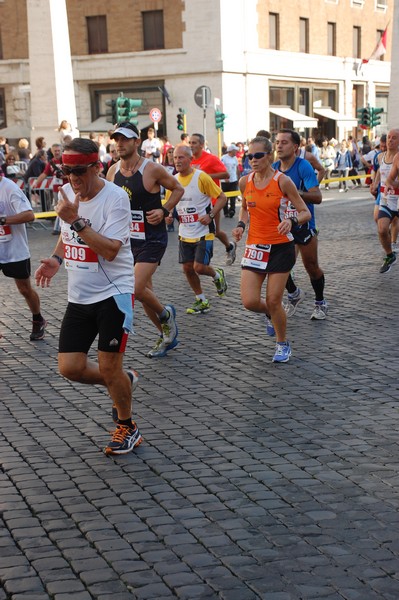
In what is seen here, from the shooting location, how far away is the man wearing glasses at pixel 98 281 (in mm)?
5414

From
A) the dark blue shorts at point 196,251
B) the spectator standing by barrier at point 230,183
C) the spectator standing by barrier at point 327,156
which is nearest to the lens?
the dark blue shorts at point 196,251

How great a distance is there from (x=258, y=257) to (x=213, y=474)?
3067mm

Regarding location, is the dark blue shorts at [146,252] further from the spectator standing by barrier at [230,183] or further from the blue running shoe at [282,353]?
the spectator standing by barrier at [230,183]

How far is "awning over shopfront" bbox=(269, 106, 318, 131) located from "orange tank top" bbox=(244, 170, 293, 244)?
1550 inches

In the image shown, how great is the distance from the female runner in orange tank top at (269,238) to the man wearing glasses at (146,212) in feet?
2.45

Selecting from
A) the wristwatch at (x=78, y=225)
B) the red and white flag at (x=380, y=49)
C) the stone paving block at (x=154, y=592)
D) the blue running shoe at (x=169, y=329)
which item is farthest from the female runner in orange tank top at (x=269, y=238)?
the red and white flag at (x=380, y=49)

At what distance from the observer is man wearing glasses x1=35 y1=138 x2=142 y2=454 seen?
5.41 metres

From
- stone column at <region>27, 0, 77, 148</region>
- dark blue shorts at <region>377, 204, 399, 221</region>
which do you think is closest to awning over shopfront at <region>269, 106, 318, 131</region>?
stone column at <region>27, 0, 77, 148</region>

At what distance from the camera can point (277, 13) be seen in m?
47.1

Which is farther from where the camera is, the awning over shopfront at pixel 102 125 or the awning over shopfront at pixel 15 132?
the awning over shopfront at pixel 15 132

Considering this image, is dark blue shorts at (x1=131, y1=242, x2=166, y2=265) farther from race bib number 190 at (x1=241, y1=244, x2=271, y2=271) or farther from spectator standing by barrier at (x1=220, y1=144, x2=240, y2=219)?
spectator standing by barrier at (x1=220, y1=144, x2=240, y2=219)

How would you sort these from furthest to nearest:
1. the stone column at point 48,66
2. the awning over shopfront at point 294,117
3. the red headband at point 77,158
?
the awning over shopfront at point 294,117
the stone column at point 48,66
the red headband at point 77,158

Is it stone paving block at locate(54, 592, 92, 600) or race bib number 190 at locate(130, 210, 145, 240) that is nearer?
stone paving block at locate(54, 592, 92, 600)

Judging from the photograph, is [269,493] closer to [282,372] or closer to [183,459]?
[183,459]
